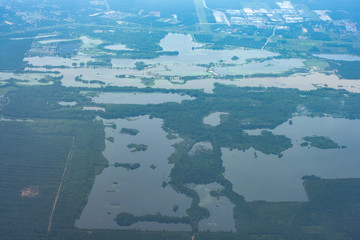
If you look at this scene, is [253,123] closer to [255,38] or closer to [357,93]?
[357,93]

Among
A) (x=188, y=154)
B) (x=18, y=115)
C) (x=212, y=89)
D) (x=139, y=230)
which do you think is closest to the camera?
(x=139, y=230)

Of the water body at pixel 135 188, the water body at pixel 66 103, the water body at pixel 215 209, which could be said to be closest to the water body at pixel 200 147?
the water body at pixel 135 188

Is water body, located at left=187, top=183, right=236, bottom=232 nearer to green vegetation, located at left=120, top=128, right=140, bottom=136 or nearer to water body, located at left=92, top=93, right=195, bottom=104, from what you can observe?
green vegetation, located at left=120, top=128, right=140, bottom=136

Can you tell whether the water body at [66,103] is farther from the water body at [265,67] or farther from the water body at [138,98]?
the water body at [265,67]

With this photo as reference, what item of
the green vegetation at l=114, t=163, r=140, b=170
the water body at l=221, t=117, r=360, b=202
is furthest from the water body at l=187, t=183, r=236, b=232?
the green vegetation at l=114, t=163, r=140, b=170

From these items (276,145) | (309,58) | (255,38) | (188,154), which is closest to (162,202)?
(188,154)

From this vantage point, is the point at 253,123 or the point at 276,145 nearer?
the point at 276,145

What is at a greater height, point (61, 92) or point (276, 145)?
point (61, 92)

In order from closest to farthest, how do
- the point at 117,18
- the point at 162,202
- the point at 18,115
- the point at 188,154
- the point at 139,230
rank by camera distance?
the point at 139,230, the point at 162,202, the point at 188,154, the point at 18,115, the point at 117,18
